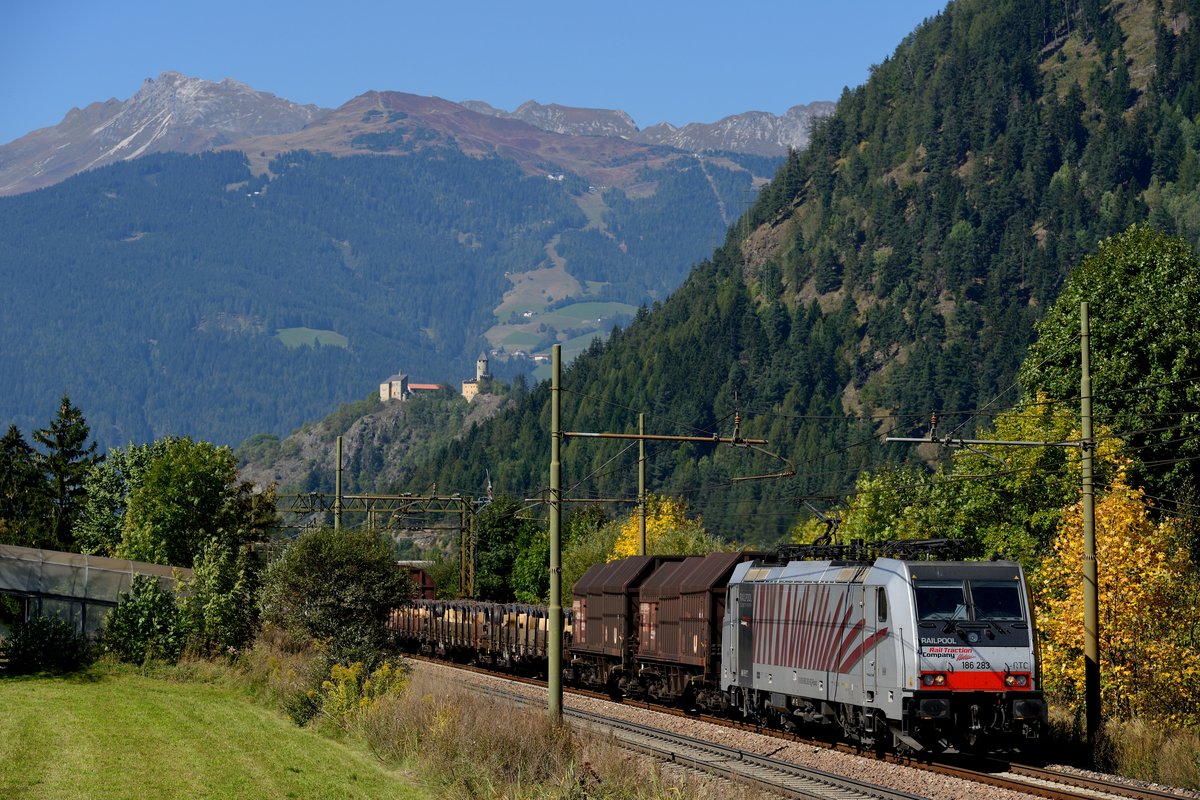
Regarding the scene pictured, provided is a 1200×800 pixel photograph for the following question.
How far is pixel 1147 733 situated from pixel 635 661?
19.1m

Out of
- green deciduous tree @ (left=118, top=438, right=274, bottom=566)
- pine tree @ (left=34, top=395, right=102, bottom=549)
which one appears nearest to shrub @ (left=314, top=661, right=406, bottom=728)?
green deciduous tree @ (left=118, top=438, right=274, bottom=566)

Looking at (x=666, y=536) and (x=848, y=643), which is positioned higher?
(x=666, y=536)

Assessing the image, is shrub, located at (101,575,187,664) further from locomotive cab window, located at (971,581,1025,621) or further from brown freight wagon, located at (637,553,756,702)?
locomotive cab window, located at (971,581,1025,621)

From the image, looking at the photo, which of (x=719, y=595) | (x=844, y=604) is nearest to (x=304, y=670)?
(x=719, y=595)

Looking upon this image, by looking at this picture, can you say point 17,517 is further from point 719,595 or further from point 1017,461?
point 719,595

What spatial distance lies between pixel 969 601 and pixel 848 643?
121 inches

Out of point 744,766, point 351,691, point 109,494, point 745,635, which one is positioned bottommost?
point 744,766

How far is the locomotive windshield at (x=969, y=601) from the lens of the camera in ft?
102

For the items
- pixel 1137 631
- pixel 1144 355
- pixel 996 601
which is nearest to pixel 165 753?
pixel 996 601

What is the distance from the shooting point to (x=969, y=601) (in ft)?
102

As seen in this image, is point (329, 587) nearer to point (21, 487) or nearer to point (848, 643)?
point (848, 643)

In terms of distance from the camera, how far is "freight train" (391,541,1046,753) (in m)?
30.7

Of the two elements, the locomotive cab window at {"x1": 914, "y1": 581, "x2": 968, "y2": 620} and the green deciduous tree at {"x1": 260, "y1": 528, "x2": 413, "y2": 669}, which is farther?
the green deciduous tree at {"x1": 260, "y1": 528, "x2": 413, "y2": 669}

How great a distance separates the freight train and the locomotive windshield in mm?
25
